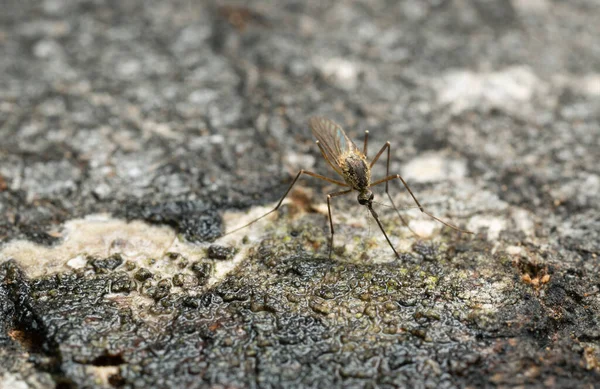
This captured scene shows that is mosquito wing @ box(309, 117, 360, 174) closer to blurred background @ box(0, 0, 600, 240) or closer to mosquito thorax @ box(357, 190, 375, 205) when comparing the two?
blurred background @ box(0, 0, 600, 240)

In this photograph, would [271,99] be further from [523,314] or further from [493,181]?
[523,314]

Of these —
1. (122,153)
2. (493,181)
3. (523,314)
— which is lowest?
(523,314)

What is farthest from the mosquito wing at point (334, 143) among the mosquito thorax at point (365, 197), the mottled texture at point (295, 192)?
the mosquito thorax at point (365, 197)

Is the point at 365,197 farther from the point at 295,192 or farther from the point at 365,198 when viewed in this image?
the point at 295,192

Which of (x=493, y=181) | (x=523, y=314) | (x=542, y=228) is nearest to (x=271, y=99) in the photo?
(x=493, y=181)

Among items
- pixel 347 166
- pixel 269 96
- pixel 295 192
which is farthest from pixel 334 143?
pixel 269 96

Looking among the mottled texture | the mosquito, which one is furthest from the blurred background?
the mosquito

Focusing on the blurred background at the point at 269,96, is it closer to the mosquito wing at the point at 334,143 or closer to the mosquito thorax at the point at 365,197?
the mosquito wing at the point at 334,143
